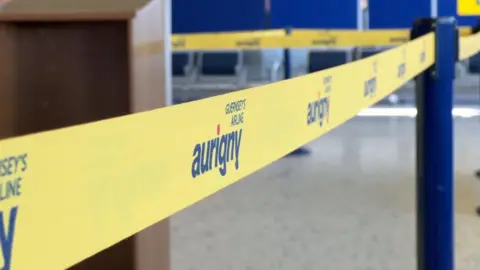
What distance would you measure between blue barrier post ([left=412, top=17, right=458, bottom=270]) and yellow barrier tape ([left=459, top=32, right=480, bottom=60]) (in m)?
0.09

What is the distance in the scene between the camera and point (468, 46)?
2.01 metres

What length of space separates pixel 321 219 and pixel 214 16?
2892mm

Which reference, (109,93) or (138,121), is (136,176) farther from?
(109,93)

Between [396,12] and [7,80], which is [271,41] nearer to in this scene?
[396,12]

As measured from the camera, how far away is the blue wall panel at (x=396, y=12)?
17.6ft

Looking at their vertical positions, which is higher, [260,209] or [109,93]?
[109,93]

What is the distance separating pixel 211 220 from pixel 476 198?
1252mm

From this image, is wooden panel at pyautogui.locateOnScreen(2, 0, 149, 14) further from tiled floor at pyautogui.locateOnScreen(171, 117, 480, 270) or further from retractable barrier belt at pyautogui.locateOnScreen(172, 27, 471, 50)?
retractable barrier belt at pyautogui.locateOnScreen(172, 27, 471, 50)

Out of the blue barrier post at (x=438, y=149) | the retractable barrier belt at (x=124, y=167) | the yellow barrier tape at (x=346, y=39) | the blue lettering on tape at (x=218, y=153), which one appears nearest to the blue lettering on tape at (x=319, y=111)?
the retractable barrier belt at (x=124, y=167)

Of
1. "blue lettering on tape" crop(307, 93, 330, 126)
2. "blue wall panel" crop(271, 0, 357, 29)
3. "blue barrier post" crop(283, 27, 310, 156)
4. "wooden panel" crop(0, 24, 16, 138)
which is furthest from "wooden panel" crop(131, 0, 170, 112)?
"blue wall panel" crop(271, 0, 357, 29)

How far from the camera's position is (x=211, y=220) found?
300 cm

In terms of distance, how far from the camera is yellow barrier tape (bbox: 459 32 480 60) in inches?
74.5

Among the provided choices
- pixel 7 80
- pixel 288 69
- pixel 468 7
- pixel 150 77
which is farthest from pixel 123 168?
pixel 468 7

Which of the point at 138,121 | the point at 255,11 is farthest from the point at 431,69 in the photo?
the point at 255,11
